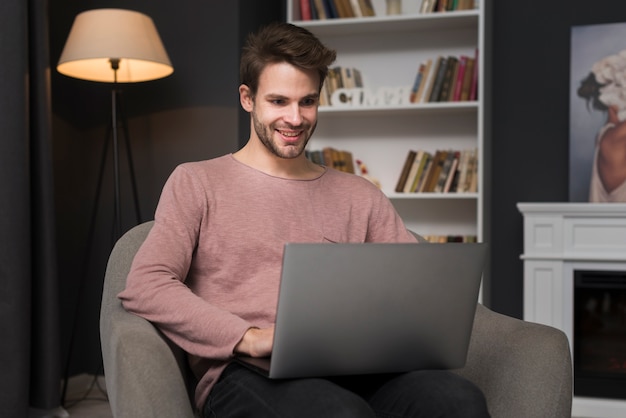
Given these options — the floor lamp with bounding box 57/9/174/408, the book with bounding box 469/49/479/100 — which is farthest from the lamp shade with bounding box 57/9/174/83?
the book with bounding box 469/49/479/100

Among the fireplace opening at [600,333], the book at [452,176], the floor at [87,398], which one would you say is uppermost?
the book at [452,176]

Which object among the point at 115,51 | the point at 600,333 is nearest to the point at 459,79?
the point at 600,333

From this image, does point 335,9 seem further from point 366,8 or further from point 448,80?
point 448,80

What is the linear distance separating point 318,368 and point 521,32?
3121 millimetres

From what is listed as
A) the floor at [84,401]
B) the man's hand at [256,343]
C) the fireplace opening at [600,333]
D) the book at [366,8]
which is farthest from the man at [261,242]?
the book at [366,8]

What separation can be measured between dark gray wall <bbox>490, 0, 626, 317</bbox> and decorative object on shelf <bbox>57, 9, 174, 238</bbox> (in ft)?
5.72

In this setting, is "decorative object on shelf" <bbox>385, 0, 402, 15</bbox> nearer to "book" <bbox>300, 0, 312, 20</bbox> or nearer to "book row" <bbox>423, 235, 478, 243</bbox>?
"book" <bbox>300, 0, 312, 20</bbox>

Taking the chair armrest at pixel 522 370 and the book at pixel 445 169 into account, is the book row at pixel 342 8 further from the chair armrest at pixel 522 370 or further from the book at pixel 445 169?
the chair armrest at pixel 522 370

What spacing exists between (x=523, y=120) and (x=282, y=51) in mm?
2622

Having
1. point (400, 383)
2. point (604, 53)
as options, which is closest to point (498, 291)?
point (604, 53)

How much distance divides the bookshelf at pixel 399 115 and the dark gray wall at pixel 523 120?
203 millimetres

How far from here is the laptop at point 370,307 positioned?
1310mm

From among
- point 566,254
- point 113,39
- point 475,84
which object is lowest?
point 566,254

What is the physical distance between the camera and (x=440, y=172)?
3.80m
